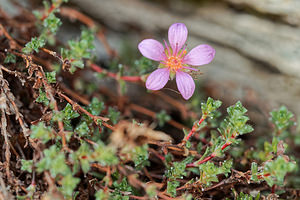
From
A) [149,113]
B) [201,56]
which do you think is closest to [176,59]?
[201,56]

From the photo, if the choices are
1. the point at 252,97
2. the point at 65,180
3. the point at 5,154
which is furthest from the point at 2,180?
the point at 252,97

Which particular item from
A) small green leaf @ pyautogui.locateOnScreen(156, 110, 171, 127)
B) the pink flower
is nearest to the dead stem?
small green leaf @ pyautogui.locateOnScreen(156, 110, 171, 127)

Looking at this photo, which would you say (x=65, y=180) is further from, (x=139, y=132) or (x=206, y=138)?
(x=206, y=138)

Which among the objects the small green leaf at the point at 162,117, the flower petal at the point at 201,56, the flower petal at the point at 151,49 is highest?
the flower petal at the point at 201,56

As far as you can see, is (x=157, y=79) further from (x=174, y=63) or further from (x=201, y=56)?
(x=201, y=56)

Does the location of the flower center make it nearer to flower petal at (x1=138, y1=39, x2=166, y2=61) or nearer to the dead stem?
flower petal at (x1=138, y1=39, x2=166, y2=61)

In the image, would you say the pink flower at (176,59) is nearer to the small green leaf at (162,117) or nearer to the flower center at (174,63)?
the flower center at (174,63)

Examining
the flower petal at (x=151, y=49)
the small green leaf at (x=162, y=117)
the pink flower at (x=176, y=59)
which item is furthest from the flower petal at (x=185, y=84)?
the small green leaf at (x=162, y=117)
